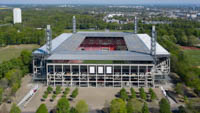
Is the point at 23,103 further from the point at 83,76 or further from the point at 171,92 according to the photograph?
the point at 171,92

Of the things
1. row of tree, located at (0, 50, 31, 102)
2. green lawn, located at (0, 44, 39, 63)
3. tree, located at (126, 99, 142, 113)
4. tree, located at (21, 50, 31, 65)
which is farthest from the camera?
green lawn, located at (0, 44, 39, 63)

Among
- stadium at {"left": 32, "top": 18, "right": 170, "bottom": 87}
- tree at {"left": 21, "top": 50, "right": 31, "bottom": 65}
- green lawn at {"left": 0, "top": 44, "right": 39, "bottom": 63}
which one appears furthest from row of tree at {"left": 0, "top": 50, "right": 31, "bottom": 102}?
green lawn at {"left": 0, "top": 44, "right": 39, "bottom": 63}

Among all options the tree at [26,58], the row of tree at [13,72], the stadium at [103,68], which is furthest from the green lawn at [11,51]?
the stadium at [103,68]

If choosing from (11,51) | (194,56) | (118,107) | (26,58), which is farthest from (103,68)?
(11,51)

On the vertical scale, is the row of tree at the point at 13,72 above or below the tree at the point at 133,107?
above

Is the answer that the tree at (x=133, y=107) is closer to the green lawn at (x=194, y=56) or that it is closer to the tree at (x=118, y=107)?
the tree at (x=118, y=107)

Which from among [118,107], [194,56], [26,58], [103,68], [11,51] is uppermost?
[26,58]

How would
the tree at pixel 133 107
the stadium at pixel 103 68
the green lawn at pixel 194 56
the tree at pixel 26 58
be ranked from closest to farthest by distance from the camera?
the tree at pixel 133 107, the stadium at pixel 103 68, the tree at pixel 26 58, the green lawn at pixel 194 56

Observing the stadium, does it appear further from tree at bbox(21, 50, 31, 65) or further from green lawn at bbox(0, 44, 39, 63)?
green lawn at bbox(0, 44, 39, 63)

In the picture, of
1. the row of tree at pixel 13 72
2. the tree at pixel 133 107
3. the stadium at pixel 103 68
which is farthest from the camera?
the stadium at pixel 103 68

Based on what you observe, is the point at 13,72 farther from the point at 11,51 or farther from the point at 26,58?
the point at 11,51

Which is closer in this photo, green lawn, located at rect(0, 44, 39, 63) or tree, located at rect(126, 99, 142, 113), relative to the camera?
tree, located at rect(126, 99, 142, 113)

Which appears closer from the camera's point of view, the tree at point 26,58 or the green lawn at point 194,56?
the tree at point 26,58
